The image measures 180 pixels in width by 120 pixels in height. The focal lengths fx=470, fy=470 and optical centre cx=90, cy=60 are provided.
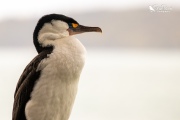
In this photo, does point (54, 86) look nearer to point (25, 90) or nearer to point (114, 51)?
point (25, 90)

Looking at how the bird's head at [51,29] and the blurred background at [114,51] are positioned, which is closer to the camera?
the bird's head at [51,29]

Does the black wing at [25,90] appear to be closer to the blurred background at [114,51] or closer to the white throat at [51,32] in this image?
the white throat at [51,32]

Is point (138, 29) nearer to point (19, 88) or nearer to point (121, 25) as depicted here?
point (121, 25)

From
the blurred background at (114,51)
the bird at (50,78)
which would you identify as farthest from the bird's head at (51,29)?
the blurred background at (114,51)

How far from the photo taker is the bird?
128cm

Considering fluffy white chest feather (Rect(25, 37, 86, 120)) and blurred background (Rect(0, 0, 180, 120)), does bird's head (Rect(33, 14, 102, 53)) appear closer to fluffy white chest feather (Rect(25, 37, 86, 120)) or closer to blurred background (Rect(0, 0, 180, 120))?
fluffy white chest feather (Rect(25, 37, 86, 120))

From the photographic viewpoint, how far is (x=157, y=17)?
1.77m

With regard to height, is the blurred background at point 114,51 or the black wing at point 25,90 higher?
the blurred background at point 114,51

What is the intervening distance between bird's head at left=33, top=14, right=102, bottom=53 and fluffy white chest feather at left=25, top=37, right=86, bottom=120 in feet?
0.15

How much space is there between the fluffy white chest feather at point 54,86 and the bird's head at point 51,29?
0.04m

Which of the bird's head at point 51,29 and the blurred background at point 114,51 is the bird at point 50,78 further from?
the blurred background at point 114,51

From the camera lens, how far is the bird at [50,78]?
128 cm

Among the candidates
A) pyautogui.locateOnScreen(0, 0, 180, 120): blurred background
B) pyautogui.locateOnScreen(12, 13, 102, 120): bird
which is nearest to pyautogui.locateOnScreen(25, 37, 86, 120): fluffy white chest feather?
pyautogui.locateOnScreen(12, 13, 102, 120): bird

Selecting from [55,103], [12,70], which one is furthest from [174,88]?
[55,103]
